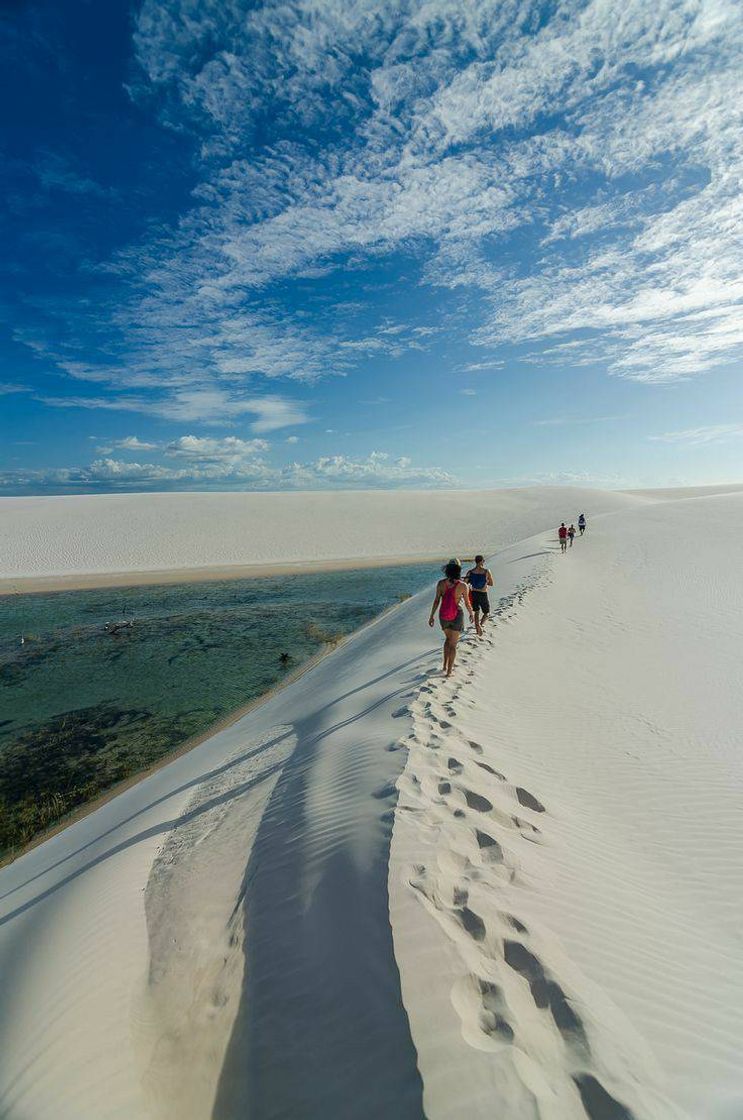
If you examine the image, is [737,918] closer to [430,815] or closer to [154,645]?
[430,815]

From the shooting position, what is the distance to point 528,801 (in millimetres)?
4660

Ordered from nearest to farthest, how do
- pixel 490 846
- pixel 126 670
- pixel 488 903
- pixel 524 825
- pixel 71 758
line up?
pixel 488 903, pixel 490 846, pixel 524 825, pixel 71 758, pixel 126 670

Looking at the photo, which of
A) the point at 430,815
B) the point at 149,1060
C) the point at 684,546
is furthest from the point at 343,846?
the point at 684,546

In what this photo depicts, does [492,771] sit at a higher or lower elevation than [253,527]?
lower

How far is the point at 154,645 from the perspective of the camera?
585 inches

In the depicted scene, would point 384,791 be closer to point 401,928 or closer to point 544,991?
point 401,928

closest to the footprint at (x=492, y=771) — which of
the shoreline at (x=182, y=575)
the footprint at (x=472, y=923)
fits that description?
the footprint at (x=472, y=923)

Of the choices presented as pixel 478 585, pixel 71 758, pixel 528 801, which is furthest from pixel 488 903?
pixel 478 585

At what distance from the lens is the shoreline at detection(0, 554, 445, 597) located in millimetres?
27484

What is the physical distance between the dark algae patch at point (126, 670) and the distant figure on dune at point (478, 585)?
15.7ft

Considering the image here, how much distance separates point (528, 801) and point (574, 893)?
1271 millimetres

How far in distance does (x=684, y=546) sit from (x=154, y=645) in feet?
72.7

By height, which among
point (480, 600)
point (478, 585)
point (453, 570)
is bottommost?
point (480, 600)

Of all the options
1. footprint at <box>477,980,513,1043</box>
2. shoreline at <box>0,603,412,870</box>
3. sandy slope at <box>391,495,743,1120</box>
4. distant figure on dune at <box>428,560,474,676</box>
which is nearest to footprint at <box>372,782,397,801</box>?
sandy slope at <box>391,495,743,1120</box>
